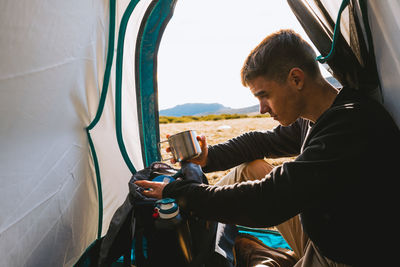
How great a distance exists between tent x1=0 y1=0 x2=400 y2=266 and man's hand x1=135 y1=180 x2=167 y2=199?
1.38 ft

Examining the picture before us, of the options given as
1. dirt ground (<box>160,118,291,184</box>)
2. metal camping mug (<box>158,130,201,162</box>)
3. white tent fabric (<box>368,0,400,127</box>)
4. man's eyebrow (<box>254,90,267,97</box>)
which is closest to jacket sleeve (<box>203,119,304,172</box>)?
metal camping mug (<box>158,130,201,162</box>)

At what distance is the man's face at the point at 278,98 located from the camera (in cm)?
105

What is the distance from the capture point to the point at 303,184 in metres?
0.75

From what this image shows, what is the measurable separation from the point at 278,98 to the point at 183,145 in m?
0.50

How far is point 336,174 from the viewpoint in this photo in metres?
0.73

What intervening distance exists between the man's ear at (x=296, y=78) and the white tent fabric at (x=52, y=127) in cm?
98

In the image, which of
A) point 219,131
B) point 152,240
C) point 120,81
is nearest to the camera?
point 152,240

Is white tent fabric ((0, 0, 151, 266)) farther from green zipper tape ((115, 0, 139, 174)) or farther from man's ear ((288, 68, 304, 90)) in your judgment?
man's ear ((288, 68, 304, 90))

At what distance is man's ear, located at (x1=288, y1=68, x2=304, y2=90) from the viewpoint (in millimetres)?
1016

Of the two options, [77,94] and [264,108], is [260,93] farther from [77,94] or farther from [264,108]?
[77,94]

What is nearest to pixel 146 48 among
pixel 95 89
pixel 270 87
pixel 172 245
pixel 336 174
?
pixel 95 89

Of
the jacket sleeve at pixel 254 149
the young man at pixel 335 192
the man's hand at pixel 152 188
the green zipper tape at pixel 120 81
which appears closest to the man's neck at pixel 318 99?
the young man at pixel 335 192

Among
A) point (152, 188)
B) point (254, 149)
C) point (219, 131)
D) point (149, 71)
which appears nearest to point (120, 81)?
point (149, 71)

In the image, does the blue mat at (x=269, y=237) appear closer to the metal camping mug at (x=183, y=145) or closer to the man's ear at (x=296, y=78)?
the metal camping mug at (x=183, y=145)
